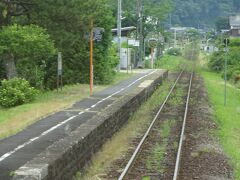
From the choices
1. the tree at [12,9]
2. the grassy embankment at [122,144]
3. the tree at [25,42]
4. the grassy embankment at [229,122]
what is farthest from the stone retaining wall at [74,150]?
the tree at [12,9]

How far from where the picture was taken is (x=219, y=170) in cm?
A: 1221

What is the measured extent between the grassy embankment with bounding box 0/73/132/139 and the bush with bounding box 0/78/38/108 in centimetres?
43

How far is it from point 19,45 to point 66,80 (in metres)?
10.7

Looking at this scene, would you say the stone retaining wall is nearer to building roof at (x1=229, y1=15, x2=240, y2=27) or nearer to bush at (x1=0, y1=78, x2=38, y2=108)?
bush at (x1=0, y1=78, x2=38, y2=108)

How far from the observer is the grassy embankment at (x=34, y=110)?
1625 centimetres

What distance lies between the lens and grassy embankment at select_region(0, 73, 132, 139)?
16250 mm

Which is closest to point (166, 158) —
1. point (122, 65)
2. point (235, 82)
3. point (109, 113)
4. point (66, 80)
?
point (109, 113)

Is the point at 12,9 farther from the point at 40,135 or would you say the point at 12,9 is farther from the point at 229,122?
the point at 40,135

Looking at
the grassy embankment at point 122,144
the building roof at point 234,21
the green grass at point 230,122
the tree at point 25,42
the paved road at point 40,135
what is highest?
the building roof at point 234,21

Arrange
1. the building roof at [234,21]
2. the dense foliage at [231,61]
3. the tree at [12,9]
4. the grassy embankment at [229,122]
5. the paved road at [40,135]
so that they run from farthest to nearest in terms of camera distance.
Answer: the building roof at [234,21] → the dense foliage at [231,61] → the tree at [12,9] → the grassy embankment at [229,122] → the paved road at [40,135]

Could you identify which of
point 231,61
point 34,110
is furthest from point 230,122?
point 231,61

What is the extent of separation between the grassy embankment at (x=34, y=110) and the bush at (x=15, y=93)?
16.8 inches

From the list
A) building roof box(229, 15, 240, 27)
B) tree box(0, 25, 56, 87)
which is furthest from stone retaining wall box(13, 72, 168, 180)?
building roof box(229, 15, 240, 27)

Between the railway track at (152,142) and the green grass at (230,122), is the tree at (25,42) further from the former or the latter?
the green grass at (230,122)
